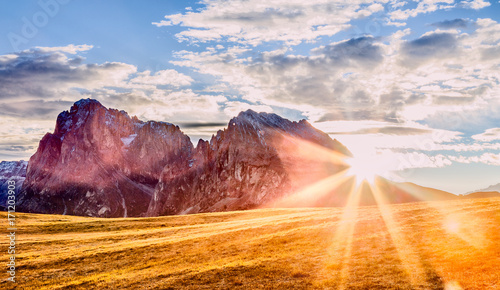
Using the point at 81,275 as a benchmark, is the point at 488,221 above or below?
above

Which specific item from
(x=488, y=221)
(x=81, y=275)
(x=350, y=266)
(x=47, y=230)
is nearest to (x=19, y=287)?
(x=81, y=275)

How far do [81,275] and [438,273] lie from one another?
118 feet

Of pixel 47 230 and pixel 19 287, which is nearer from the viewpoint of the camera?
pixel 19 287

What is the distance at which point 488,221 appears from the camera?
Answer: 154 ft

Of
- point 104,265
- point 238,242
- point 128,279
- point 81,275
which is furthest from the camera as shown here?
point 238,242

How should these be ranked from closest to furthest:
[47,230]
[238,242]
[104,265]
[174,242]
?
[104,265] < [238,242] < [174,242] < [47,230]

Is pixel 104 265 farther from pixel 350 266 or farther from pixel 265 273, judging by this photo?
pixel 350 266

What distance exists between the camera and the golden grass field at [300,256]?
33.3m

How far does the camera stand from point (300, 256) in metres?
41.2

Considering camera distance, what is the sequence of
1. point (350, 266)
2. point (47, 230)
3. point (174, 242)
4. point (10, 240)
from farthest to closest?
1. point (47, 230)
2. point (10, 240)
3. point (174, 242)
4. point (350, 266)

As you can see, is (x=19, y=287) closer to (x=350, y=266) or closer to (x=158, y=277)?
(x=158, y=277)

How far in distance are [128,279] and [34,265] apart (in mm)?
15256

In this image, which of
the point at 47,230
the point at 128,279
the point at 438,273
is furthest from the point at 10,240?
the point at 438,273

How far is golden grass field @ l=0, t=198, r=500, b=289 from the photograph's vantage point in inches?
1312
